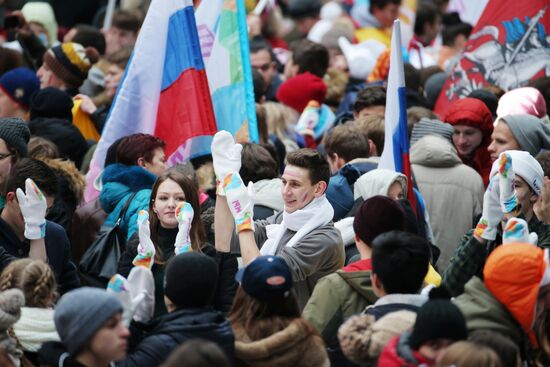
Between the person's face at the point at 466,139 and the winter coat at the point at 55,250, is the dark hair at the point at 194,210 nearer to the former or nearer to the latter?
the winter coat at the point at 55,250

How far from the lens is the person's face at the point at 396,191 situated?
809 cm

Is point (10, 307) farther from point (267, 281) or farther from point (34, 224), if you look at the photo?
point (34, 224)

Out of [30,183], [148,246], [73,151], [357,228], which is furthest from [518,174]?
[73,151]

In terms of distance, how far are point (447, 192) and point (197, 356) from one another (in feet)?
15.4

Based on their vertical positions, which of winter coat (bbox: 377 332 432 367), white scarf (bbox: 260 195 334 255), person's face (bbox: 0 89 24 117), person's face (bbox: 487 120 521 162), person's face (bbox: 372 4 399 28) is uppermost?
winter coat (bbox: 377 332 432 367)

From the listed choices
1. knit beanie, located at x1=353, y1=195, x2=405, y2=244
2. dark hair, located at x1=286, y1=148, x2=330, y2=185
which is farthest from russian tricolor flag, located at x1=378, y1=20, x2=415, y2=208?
knit beanie, located at x1=353, y1=195, x2=405, y2=244

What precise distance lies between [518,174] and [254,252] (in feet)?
5.55

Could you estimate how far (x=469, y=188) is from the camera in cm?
935

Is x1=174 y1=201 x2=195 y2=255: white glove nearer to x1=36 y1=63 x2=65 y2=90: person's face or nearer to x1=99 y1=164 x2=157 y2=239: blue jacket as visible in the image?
x1=99 y1=164 x2=157 y2=239: blue jacket

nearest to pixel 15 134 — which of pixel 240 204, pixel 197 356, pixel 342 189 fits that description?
pixel 240 204

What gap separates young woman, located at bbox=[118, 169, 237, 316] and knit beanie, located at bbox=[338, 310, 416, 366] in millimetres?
1466

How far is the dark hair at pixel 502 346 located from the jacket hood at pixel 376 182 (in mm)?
2430

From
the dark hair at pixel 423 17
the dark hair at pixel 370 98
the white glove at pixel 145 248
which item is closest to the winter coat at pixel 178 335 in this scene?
the white glove at pixel 145 248

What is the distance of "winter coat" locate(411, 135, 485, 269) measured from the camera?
30.7 feet
